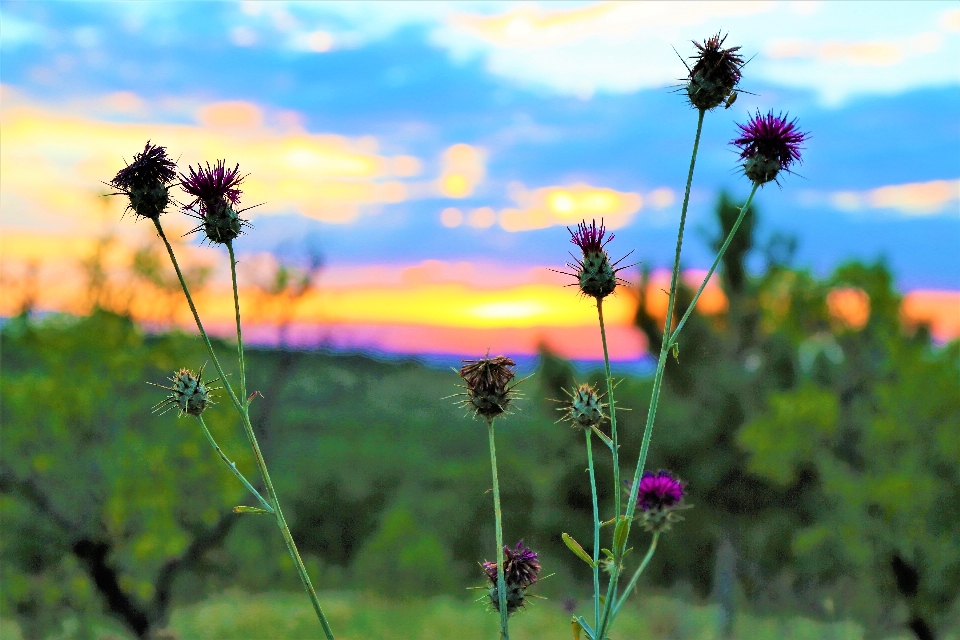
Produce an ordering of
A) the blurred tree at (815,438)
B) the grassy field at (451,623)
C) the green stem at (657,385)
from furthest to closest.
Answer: the grassy field at (451,623)
the blurred tree at (815,438)
the green stem at (657,385)

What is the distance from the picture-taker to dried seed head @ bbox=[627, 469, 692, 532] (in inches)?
164

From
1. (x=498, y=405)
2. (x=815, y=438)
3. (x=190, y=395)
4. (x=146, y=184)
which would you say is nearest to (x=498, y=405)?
(x=498, y=405)

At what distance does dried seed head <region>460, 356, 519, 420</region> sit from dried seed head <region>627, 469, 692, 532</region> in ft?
3.49

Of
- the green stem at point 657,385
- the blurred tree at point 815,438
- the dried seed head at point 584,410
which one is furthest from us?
the blurred tree at point 815,438

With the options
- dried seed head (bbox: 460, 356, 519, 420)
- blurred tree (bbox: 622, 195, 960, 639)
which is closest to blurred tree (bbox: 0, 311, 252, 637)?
blurred tree (bbox: 622, 195, 960, 639)

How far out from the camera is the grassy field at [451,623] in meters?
25.2

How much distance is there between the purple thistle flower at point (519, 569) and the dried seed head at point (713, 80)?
1889mm

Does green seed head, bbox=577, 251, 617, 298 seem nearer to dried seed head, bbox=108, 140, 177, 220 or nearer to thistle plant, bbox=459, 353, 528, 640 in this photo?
thistle plant, bbox=459, 353, 528, 640

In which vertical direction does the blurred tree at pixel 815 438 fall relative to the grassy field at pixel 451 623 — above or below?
above

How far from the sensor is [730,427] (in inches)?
984

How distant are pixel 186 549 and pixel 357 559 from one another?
13811 millimetres

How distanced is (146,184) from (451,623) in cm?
2672

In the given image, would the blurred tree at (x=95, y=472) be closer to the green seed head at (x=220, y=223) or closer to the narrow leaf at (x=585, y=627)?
the green seed head at (x=220, y=223)

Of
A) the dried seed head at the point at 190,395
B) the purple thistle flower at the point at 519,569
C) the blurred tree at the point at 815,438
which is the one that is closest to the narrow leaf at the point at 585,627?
the purple thistle flower at the point at 519,569
